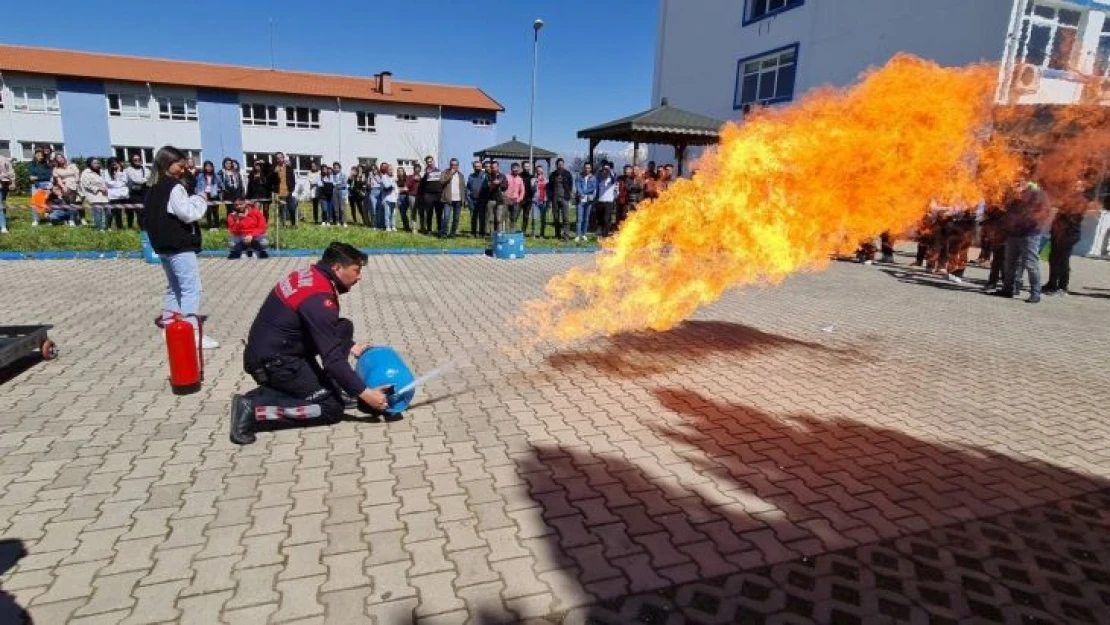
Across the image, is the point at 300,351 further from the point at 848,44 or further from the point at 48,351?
the point at 848,44

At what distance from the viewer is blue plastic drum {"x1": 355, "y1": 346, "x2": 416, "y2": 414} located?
15.2 ft

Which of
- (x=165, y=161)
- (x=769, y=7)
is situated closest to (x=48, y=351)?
(x=165, y=161)

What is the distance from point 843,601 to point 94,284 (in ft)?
37.1

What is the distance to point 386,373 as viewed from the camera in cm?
466

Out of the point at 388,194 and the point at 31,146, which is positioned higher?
the point at 31,146

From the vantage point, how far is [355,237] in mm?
15992

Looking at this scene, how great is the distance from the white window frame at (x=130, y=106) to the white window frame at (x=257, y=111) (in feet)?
18.7

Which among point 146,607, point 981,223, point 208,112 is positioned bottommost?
point 146,607

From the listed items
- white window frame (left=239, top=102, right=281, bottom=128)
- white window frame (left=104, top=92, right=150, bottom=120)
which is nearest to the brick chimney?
white window frame (left=239, top=102, right=281, bottom=128)

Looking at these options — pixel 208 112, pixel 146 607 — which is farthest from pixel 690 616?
pixel 208 112

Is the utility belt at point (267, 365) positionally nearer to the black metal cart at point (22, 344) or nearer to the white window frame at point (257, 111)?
the black metal cart at point (22, 344)

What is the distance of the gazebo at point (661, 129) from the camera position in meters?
15.9

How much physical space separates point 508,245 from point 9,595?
11759 millimetres

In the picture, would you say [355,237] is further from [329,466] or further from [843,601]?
[843,601]
